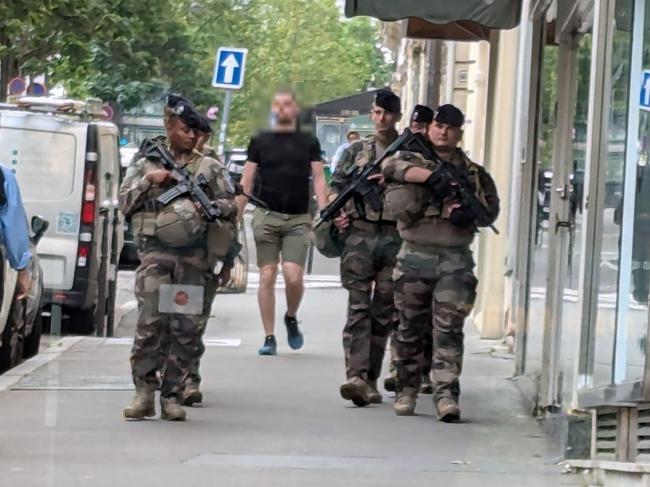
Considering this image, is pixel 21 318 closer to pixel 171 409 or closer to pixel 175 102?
pixel 171 409

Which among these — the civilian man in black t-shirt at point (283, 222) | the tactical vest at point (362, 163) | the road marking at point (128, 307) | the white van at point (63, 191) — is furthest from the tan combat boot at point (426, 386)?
the road marking at point (128, 307)

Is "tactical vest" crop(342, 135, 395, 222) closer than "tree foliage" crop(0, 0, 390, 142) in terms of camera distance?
Yes

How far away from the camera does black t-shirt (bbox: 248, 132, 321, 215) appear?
30.8 feet

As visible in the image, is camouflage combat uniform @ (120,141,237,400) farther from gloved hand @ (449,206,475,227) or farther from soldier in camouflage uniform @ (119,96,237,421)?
gloved hand @ (449,206,475,227)

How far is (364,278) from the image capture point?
338 inches

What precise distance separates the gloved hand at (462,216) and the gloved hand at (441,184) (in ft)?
0.33

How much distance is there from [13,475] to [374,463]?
1638mm

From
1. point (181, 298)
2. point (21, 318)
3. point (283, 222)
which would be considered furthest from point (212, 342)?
point (181, 298)

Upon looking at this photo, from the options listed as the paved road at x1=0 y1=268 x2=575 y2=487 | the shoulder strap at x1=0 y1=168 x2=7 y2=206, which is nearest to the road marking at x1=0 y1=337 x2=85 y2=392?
the paved road at x1=0 y1=268 x2=575 y2=487

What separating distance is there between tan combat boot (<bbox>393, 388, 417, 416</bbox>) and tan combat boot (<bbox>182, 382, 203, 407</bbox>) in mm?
1152

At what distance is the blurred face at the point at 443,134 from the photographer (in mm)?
7941

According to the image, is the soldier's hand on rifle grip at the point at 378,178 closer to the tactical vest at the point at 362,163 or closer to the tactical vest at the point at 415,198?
the tactical vest at the point at 362,163

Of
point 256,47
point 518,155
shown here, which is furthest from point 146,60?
point 518,155

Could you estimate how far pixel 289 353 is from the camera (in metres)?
11.2
